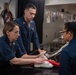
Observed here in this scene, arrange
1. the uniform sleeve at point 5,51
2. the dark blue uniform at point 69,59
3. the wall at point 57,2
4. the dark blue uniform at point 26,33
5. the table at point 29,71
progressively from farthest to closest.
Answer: the wall at point 57,2
the dark blue uniform at point 26,33
the uniform sleeve at point 5,51
the table at point 29,71
the dark blue uniform at point 69,59

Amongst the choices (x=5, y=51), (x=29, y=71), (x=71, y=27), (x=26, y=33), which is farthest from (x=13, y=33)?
(x=26, y=33)

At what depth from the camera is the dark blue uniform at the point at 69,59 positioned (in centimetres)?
142

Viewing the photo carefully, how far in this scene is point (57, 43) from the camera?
3100mm

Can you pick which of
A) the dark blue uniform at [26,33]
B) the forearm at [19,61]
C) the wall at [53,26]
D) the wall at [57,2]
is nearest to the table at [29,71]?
the forearm at [19,61]

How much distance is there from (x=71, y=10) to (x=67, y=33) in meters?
2.43

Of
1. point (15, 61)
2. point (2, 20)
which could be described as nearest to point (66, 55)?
point (15, 61)

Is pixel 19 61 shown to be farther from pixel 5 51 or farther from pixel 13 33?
pixel 13 33

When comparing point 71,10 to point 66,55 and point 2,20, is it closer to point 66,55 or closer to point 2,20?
point 2,20

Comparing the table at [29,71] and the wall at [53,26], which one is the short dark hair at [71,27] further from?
the wall at [53,26]

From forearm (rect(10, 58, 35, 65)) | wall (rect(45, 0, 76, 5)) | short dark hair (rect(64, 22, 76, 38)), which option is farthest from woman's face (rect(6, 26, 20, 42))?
wall (rect(45, 0, 76, 5))

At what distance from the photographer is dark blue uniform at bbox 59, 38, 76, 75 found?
56.0 inches

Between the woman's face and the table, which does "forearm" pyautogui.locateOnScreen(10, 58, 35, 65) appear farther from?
the woman's face

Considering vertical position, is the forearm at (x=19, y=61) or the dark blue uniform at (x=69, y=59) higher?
the dark blue uniform at (x=69, y=59)

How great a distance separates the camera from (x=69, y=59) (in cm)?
143
